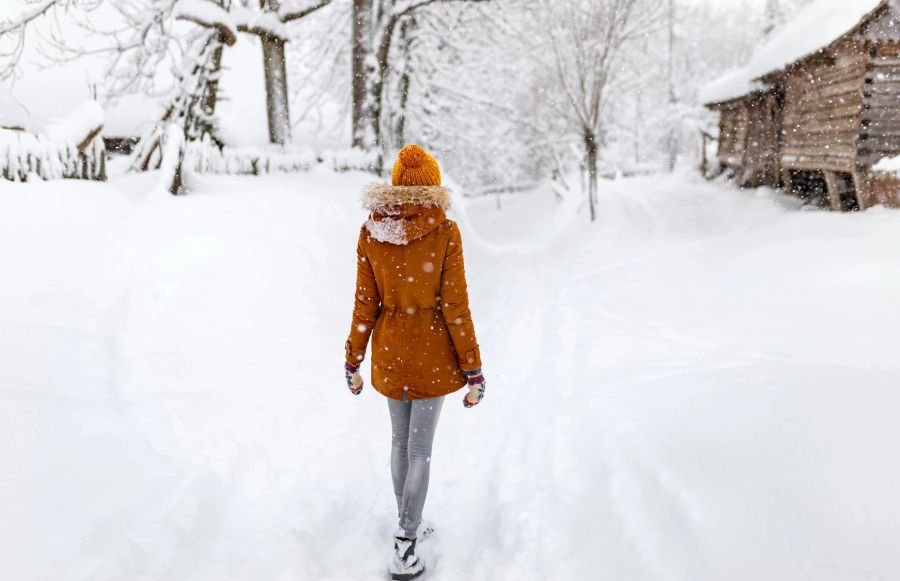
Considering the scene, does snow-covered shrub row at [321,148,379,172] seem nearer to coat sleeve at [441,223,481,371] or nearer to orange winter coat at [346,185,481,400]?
orange winter coat at [346,185,481,400]

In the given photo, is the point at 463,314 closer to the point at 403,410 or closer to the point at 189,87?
the point at 403,410

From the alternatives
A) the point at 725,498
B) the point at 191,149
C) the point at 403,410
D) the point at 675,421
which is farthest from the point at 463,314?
the point at 191,149

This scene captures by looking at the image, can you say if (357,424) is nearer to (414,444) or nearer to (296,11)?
(414,444)

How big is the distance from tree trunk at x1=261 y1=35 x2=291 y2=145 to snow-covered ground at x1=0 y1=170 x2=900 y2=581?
192 inches

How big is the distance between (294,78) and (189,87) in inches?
477

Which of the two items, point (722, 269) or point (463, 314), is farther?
point (722, 269)

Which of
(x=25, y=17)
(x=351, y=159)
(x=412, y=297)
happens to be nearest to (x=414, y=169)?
(x=412, y=297)

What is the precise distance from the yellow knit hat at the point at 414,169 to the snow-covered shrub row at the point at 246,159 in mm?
5850

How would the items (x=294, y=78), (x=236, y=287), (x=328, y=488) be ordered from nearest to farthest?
1. (x=328, y=488)
2. (x=236, y=287)
3. (x=294, y=78)

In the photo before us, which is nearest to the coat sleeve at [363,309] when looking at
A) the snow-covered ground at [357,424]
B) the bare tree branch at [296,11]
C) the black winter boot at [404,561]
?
the black winter boot at [404,561]

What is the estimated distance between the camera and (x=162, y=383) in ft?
13.7

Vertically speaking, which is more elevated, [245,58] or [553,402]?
[245,58]

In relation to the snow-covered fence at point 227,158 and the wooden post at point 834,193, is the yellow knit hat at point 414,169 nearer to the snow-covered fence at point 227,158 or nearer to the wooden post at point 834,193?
the snow-covered fence at point 227,158

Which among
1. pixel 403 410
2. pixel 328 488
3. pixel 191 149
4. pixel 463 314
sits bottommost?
pixel 328 488
